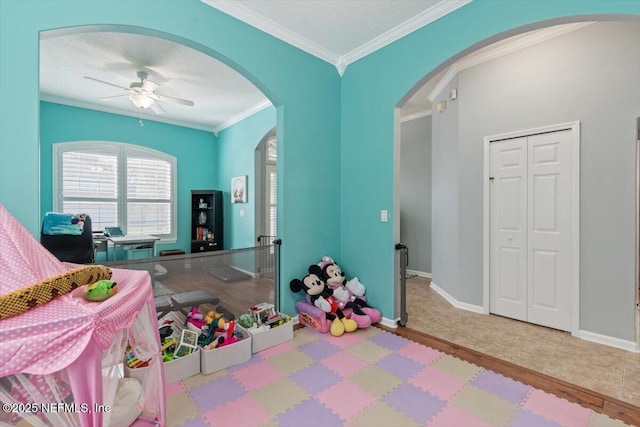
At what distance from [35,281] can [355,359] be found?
2.01m

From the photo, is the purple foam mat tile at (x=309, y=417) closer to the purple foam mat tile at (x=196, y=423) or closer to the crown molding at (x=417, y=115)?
the purple foam mat tile at (x=196, y=423)

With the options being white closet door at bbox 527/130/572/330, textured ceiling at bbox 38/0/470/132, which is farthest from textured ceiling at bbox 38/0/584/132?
white closet door at bbox 527/130/572/330

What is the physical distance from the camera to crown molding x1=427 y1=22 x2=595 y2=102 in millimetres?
2723

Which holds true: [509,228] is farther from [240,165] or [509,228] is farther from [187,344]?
[240,165]

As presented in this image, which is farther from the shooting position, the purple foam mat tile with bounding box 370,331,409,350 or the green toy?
the purple foam mat tile with bounding box 370,331,409,350

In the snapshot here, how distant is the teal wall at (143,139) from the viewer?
4.59 m

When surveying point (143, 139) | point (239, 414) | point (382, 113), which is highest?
point (143, 139)

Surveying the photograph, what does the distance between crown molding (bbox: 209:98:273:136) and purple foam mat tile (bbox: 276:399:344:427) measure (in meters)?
4.37

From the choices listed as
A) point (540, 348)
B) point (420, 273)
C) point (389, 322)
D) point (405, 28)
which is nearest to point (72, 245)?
point (389, 322)

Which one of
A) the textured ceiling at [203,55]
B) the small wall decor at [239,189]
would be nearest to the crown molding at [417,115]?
the textured ceiling at [203,55]

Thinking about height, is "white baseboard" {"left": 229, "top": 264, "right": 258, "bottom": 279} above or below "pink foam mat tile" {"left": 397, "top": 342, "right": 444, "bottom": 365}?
above

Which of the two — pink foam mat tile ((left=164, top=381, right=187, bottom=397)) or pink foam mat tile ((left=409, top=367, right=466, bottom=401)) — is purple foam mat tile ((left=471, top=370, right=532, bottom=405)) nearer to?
pink foam mat tile ((left=409, top=367, right=466, bottom=401))

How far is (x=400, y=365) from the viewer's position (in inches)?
85.7

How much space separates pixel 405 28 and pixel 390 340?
2.90 meters
